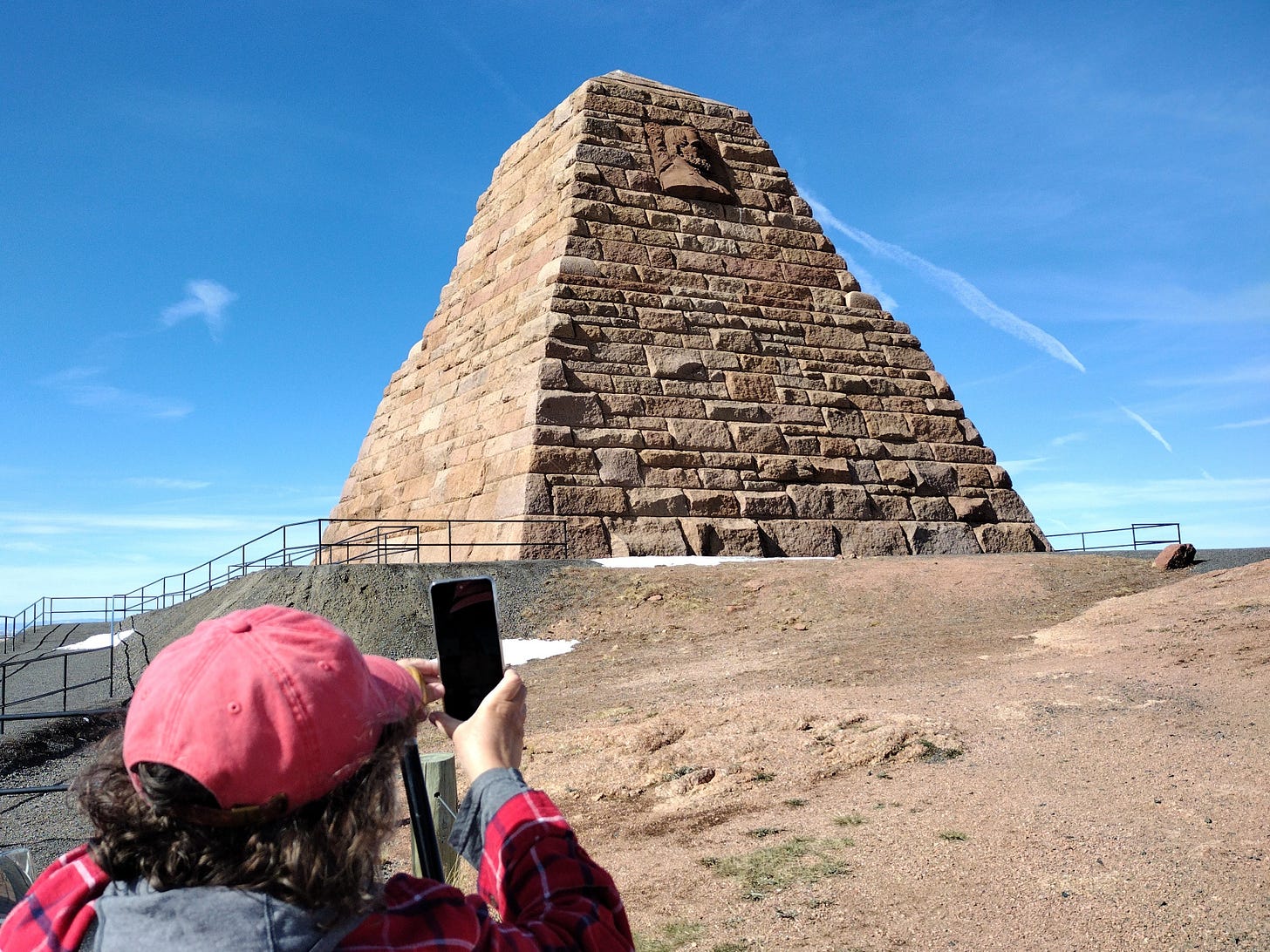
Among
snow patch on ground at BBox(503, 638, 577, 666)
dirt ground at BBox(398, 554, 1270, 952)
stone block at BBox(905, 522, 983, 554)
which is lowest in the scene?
dirt ground at BBox(398, 554, 1270, 952)

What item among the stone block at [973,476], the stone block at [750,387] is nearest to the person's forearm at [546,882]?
the stone block at [750,387]

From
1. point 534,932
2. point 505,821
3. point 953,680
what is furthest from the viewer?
point 953,680

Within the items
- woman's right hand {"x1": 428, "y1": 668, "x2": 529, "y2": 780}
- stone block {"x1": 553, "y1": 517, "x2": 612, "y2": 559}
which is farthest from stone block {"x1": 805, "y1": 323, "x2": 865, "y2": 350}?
woman's right hand {"x1": 428, "y1": 668, "x2": 529, "y2": 780}

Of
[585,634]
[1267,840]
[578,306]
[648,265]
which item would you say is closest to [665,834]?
[1267,840]

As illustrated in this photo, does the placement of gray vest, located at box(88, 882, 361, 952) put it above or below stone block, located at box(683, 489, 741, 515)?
below

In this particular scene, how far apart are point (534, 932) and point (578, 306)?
17283mm

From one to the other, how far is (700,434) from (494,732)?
16542mm

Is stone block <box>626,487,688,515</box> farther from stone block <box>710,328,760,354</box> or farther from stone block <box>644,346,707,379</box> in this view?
stone block <box>710,328,760,354</box>

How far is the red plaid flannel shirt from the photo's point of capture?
1.46 m

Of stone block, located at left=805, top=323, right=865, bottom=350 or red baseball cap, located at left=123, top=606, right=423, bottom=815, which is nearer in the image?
red baseball cap, located at left=123, top=606, right=423, bottom=815

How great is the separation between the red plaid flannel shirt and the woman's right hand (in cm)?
10

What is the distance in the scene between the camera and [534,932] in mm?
1533

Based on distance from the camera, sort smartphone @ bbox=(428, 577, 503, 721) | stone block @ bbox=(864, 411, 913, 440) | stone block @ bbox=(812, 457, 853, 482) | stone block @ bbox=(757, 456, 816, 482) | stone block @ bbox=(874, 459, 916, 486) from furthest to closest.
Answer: stone block @ bbox=(864, 411, 913, 440), stone block @ bbox=(874, 459, 916, 486), stone block @ bbox=(812, 457, 853, 482), stone block @ bbox=(757, 456, 816, 482), smartphone @ bbox=(428, 577, 503, 721)

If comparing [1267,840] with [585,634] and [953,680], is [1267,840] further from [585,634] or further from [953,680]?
[585,634]
